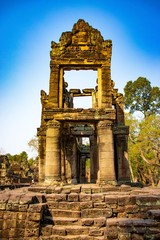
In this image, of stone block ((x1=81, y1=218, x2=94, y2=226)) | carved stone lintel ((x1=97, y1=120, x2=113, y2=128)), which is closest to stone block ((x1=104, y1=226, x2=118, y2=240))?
stone block ((x1=81, y1=218, x2=94, y2=226))

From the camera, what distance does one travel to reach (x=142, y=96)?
28.8 metres

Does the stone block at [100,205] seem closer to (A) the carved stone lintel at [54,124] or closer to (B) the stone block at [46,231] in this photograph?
(B) the stone block at [46,231]

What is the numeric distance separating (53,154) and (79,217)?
3.40 meters

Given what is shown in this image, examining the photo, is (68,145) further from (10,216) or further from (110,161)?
(10,216)

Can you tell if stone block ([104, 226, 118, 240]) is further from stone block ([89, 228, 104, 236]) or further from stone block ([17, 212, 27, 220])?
stone block ([17, 212, 27, 220])

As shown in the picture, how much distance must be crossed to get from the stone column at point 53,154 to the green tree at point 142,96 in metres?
21.4

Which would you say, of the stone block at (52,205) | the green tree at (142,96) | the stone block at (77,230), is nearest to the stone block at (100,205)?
the stone block at (77,230)

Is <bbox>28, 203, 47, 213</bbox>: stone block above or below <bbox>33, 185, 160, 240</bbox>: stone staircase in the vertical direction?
above

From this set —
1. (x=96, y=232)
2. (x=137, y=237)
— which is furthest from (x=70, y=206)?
(x=137, y=237)

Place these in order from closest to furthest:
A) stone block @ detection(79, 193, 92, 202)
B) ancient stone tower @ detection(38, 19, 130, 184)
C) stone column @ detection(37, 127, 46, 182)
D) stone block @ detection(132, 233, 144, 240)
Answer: stone block @ detection(132, 233, 144, 240)
stone block @ detection(79, 193, 92, 202)
ancient stone tower @ detection(38, 19, 130, 184)
stone column @ detection(37, 127, 46, 182)

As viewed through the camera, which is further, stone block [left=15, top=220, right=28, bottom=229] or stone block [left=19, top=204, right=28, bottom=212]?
stone block [left=19, top=204, right=28, bottom=212]

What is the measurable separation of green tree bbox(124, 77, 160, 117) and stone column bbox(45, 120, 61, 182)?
21392mm

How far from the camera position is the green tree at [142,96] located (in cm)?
2777

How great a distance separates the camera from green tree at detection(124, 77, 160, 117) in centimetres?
2777
